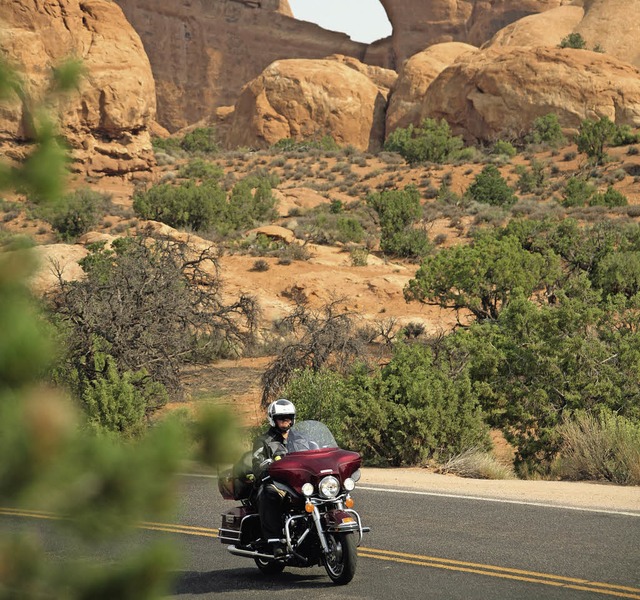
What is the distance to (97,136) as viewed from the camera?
51844 millimetres

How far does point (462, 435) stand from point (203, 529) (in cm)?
577

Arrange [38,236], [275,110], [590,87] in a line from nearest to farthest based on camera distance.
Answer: [38,236], [590,87], [275,110]

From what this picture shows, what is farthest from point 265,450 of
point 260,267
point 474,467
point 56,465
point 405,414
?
point 260,267

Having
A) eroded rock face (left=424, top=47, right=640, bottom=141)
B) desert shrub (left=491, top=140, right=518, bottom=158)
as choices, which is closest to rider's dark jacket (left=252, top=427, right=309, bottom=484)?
desert shrub (left=491, top=140, right=518, bottom=158)

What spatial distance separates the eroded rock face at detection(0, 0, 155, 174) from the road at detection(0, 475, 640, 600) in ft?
136

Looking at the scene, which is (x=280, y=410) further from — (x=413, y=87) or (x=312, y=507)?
(x=413, y=87)

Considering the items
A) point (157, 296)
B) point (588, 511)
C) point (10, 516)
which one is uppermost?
point (588, 511)

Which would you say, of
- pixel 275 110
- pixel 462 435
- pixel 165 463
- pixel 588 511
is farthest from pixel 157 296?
pixel 275 110

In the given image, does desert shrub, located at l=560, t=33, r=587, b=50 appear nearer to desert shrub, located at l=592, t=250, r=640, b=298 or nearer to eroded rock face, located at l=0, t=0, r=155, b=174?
eroded rock face, located at l=0, t=0, r=155, b=174

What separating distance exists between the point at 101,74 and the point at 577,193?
23432 millimetres

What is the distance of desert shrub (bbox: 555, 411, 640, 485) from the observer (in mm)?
12492

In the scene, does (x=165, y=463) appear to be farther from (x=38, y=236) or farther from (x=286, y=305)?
(x=38, y=236)

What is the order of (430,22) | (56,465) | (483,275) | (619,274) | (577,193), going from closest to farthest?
(56,465) < (483,275) < (619,274) < (577,193) < (430,22)

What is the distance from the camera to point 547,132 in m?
57.4
